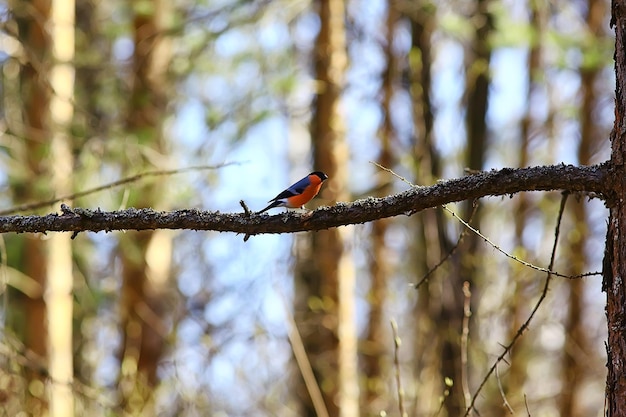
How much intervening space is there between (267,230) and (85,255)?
6903 millimetres

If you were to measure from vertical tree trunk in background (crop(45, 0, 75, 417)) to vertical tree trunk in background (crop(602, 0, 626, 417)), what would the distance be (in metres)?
5.78

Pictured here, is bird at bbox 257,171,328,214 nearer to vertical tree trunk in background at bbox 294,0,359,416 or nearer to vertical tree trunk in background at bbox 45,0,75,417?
vertical tree trunk in background at bbox 294,0,359,416

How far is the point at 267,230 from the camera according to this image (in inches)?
113

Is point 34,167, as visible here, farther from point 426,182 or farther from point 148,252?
point 426,182

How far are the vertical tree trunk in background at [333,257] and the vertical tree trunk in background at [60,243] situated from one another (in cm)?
245

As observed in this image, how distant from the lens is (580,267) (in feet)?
34.4

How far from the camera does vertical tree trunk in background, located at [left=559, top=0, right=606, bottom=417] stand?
10.6 metres

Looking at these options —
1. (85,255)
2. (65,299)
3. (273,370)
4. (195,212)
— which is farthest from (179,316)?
(195,212)

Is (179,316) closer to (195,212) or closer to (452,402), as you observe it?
(452,402)

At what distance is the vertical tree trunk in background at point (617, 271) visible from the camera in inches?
109

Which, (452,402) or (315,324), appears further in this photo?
(452,402)

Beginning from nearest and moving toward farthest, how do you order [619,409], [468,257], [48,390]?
[619,409] < [48,390] < [468,257]

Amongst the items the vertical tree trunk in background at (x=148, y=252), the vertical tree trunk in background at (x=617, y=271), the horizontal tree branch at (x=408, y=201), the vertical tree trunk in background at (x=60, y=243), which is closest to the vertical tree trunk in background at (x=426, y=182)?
the vertical tree trunk in background at (x=148, y=252)

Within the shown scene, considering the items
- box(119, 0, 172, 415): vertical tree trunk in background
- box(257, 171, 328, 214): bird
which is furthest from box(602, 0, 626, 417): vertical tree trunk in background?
box(119, 0, 172, 415): vertical tree trunk in background
